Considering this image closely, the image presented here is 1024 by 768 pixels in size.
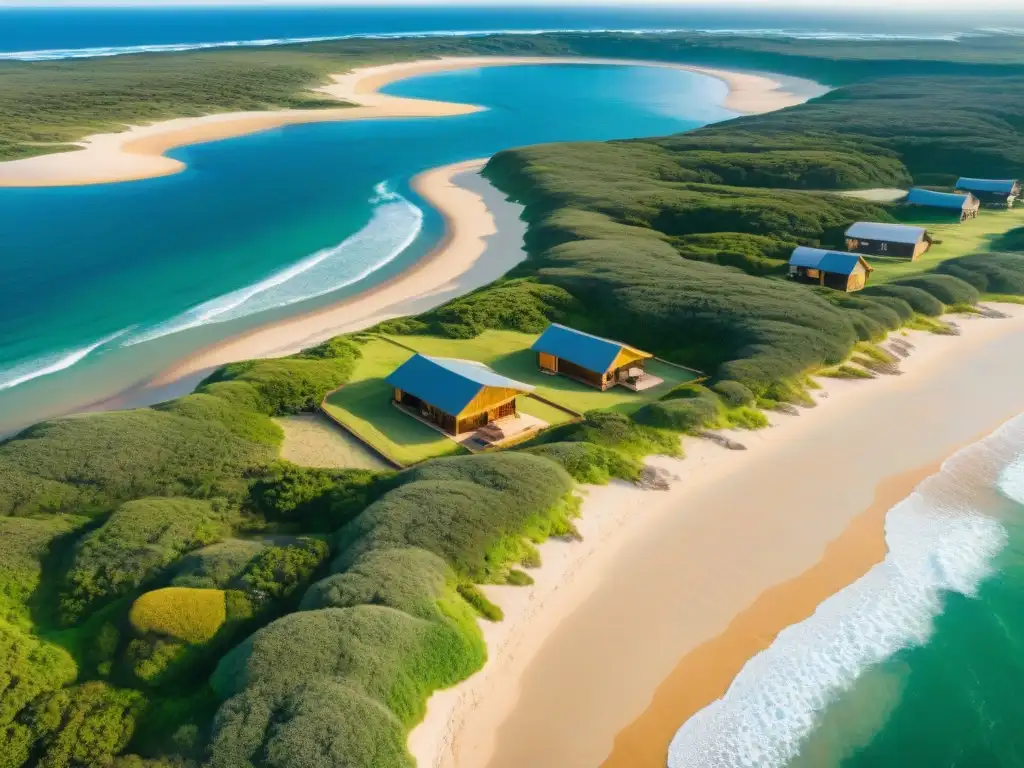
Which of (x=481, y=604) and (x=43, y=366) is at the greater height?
(x=481, y=604)

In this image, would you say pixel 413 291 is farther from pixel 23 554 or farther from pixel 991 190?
pixel 991 190

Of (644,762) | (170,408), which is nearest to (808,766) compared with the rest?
(644,762)

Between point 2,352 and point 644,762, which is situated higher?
point 644,762

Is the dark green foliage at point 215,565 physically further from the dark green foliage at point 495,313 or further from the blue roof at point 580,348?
the dark green foliage at point 495,313

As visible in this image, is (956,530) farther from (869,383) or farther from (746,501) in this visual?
(869,383)

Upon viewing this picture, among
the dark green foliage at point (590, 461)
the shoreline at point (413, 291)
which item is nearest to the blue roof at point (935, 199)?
the shoreline at point (413, 291)

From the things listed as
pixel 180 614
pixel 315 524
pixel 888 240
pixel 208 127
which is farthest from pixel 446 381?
pixel 208 127

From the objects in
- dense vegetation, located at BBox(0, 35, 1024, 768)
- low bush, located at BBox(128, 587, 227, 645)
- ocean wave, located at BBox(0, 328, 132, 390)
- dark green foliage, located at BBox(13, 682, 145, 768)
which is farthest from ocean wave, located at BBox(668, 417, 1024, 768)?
ocean wave, located at BBox(0, 328, 132, 390)
